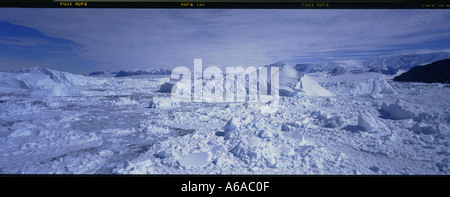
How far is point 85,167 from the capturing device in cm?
164

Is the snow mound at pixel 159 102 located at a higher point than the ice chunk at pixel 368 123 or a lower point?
higher

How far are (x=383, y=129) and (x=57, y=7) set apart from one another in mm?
2984

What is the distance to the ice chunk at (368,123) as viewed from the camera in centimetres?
197

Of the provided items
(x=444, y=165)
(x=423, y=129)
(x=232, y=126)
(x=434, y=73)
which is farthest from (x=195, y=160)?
(x=434, y=73)

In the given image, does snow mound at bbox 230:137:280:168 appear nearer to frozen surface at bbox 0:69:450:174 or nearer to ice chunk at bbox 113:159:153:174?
frozen surface at bbox 0:69:450:174

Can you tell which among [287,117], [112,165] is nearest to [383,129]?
[287,117]

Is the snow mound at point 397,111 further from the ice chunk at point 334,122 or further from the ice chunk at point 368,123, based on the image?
the ice chunk at point 334,122

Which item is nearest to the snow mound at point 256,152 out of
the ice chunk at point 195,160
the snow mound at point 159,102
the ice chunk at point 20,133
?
the ice chunk at point 195,160

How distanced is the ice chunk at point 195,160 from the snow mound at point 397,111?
1.79 meters

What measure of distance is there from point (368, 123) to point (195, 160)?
5.43 ft

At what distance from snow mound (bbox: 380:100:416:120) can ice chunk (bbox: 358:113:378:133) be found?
181 mm

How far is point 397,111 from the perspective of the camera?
7.39 feet
